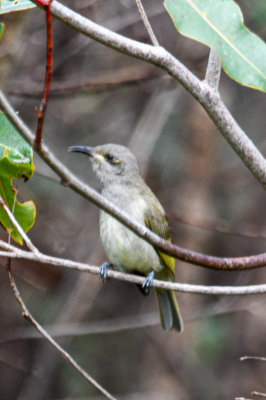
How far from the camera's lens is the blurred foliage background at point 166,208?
325 inches

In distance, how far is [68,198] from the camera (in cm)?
877

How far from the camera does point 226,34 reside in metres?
2.99

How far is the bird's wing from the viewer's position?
5.38 m

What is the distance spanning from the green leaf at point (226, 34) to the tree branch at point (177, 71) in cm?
18

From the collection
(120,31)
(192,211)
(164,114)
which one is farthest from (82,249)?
(120,31)

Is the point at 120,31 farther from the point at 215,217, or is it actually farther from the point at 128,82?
the point at 215,217

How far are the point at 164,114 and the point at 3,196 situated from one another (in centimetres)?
508

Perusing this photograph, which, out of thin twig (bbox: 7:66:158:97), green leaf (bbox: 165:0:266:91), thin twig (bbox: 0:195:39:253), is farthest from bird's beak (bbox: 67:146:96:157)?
thin twig (bbox: 7:66:158:97)

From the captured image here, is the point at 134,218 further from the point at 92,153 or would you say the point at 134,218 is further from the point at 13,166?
the point at 13,166

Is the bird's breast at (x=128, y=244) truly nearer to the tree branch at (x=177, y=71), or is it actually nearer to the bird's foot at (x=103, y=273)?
the bird's foot at (x=103, y=273)

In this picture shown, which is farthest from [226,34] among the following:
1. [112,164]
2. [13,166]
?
[112,164]

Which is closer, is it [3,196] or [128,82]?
[3,196]

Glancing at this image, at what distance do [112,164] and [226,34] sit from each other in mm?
2726

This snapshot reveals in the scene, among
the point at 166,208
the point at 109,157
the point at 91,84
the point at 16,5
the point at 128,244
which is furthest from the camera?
the point at 166,208
